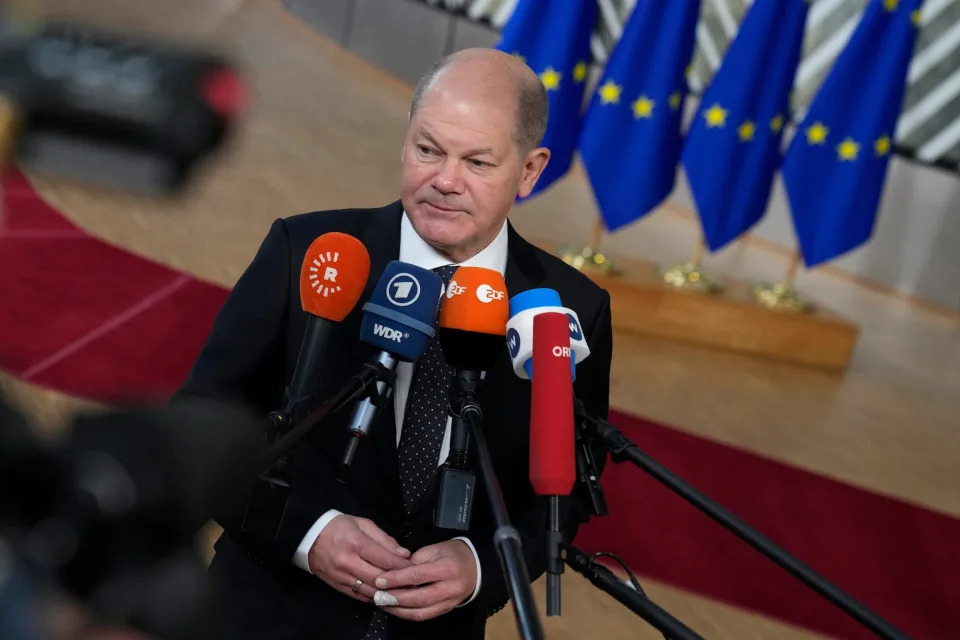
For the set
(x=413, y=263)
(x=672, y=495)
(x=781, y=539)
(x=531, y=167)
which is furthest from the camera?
(x=672, y=495)

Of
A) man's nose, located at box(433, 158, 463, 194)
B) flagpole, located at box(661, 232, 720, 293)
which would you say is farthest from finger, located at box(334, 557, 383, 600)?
flagpole, located at box(661, 232, 720, 293)

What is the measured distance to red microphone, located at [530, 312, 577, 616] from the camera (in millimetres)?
1025

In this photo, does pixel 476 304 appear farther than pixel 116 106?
Yes

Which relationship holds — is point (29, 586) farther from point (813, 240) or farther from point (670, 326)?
point (813, 240)

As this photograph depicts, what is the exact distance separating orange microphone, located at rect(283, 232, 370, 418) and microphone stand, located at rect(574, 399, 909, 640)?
27 centimetres

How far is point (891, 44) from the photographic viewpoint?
4762mm

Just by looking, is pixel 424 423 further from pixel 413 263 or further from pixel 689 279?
pixel 689 279

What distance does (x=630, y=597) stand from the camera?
1050 mm

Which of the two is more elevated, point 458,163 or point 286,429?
point 458,163

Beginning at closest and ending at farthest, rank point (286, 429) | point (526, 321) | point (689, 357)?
point (286, 429) → point (526, 321) → point (689, 357)

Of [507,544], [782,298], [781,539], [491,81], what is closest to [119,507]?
[507,544]

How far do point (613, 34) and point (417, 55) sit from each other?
1.78 m

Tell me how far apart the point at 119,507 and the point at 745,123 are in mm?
4744

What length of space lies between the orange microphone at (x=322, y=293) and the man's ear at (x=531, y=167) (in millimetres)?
447
